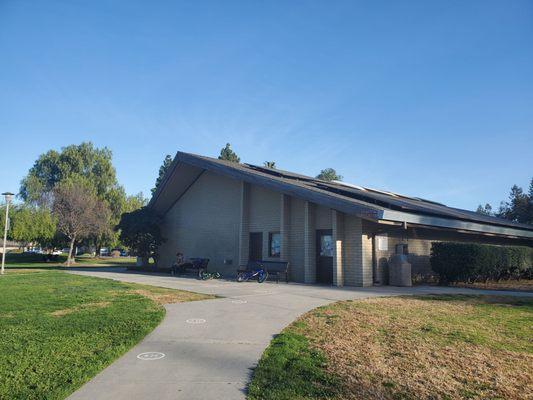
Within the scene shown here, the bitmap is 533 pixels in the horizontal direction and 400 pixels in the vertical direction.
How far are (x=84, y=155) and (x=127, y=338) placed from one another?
48.4 m

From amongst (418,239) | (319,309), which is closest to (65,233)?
(418,239)

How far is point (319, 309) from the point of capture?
355 inches

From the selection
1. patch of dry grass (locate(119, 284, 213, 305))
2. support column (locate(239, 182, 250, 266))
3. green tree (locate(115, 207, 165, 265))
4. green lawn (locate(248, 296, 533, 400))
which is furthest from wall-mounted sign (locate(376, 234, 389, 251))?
green tree (locate(115, 207, 165, 265))

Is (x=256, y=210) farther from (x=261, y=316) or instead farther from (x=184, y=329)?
(x=184, y=329)

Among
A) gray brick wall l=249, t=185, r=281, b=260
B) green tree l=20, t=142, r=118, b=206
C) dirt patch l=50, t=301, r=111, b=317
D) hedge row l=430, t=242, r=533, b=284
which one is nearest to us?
dirt patch l=50, t=301, r=111, b=317

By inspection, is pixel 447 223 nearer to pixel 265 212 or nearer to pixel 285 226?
pixel 285 226

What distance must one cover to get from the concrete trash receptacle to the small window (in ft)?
17.1

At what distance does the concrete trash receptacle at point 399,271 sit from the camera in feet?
51.0

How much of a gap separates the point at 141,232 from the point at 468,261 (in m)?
18.1

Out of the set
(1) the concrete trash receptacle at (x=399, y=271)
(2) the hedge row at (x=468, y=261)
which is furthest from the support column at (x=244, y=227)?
(2) the hedge row at (x=468, y=261)

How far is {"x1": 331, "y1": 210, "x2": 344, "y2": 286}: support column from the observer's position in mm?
15039

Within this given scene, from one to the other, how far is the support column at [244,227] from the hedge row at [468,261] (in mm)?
8651

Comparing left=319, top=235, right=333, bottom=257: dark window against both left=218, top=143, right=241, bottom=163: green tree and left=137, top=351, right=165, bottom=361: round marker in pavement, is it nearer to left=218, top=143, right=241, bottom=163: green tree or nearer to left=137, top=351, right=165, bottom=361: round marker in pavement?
left=137, top=351, right=165, bottom=361: round marker in pavement

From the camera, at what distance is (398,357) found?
16.9 feet
